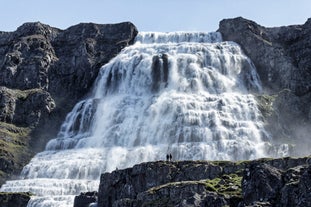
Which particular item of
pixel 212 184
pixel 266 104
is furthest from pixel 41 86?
pixel 212 184

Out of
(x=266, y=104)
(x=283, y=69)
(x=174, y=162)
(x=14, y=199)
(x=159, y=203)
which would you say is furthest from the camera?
(x=283, y=69)

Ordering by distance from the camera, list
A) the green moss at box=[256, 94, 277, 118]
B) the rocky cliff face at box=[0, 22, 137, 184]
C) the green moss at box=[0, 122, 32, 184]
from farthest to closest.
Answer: the rocky cliff face at box=[0, 22, 137, 184]
the green moss at box=[256, 94, 277, 118]
the green moss at box=[0, 122, 32, 184]

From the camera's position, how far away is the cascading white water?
131500 mm

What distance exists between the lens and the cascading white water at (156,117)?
431 ft

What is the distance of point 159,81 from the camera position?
171500 millimetres

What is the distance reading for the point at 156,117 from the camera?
15162cm

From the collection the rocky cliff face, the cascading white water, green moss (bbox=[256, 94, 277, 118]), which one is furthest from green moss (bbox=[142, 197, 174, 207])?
the rocky cliff face

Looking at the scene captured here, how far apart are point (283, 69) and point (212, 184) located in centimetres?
9246

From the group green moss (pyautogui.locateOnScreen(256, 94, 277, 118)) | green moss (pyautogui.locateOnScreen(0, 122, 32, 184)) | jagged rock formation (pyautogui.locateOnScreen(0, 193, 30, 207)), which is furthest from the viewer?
green moss (pyautogui.locateOnScreen(256, 94, 277, 118))

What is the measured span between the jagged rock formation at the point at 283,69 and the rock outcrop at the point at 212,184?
4428 centimetres

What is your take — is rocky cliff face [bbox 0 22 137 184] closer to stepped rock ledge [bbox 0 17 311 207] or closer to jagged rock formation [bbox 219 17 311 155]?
stepped rock ledge [bbox 0 17 311 207]

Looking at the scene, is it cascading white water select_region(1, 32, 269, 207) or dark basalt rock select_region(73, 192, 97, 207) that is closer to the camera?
dark basalt rock select_region(73, 192, 97, 207)

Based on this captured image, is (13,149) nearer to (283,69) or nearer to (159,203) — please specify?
(283,69)

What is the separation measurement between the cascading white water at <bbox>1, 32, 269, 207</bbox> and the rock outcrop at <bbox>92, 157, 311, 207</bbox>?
68.9ft
